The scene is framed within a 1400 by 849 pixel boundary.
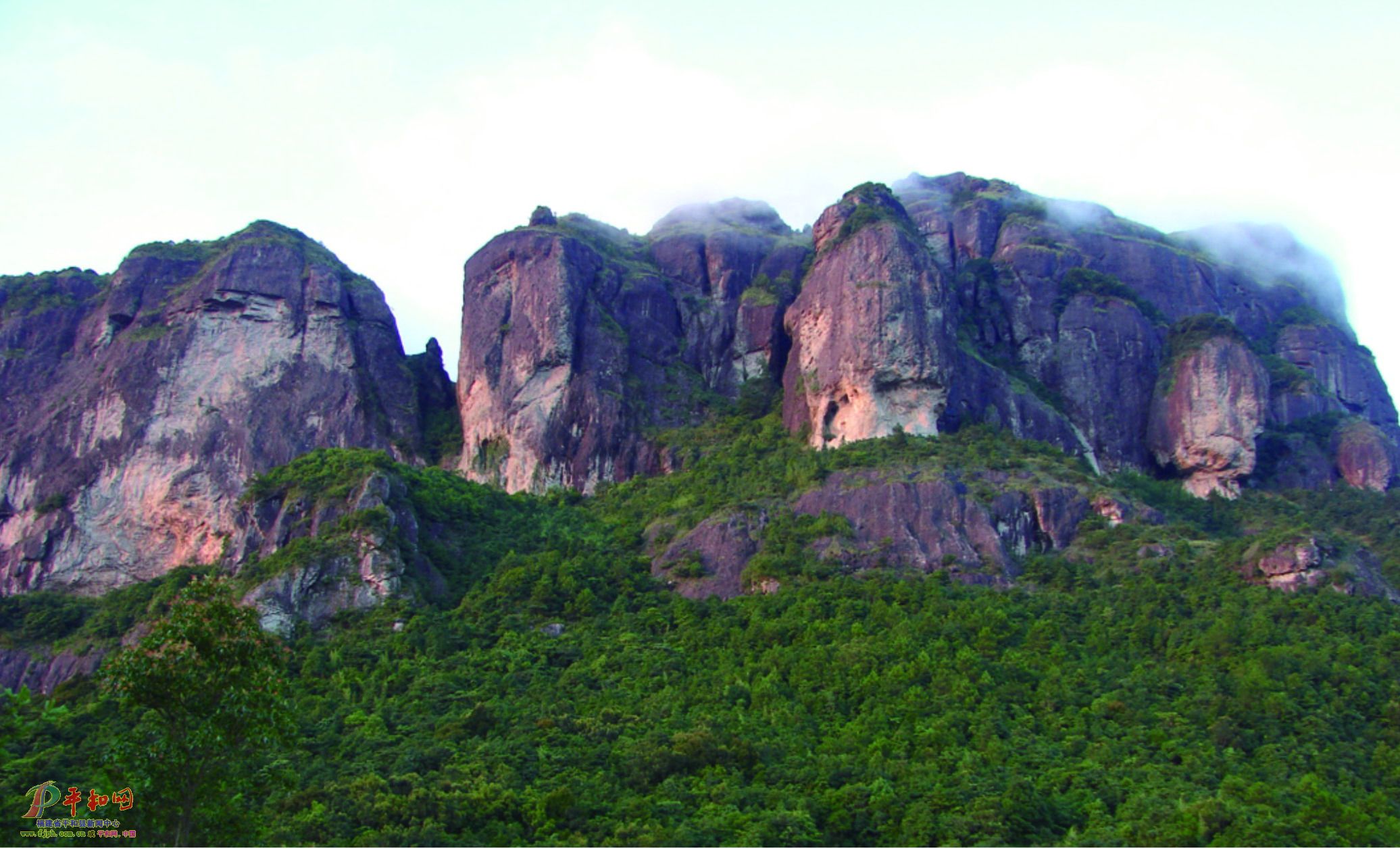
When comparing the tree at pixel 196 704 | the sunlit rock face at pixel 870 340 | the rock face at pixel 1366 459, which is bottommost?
the tree at pixel 196 704

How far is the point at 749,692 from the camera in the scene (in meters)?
35.3

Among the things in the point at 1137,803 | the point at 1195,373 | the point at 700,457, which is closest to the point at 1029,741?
the point at 1137,803

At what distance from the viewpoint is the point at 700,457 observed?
183 ft

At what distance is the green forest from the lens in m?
25.7

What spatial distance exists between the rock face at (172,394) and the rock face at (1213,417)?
110ft

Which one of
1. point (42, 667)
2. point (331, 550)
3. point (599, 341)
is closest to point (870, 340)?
point (599, 341)

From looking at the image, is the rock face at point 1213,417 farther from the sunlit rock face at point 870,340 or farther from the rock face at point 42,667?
the rock face at point 42,667

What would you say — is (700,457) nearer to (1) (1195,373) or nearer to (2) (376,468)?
(2) (376,468)

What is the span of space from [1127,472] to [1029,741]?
27764 mm

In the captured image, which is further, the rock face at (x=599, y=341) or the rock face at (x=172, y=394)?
the rock face at (x=599, y=341)

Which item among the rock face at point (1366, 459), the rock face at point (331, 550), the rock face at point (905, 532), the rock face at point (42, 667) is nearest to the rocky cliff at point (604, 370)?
the rock face at point (1366, 459)

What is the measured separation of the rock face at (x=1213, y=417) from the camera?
184 feet

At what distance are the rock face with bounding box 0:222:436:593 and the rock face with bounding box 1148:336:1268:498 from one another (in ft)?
110

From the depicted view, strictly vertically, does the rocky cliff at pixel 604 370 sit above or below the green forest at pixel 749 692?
above
